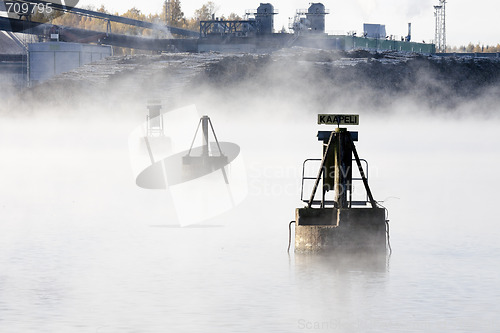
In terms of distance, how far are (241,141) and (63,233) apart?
64507 mm

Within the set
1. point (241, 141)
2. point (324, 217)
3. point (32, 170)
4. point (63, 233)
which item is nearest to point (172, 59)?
point (241, 141)

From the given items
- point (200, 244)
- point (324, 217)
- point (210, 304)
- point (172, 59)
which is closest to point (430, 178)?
point (200, 244)

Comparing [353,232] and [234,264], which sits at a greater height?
[353,232]

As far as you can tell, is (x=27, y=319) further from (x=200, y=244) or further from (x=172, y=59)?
(x=172, y=59)

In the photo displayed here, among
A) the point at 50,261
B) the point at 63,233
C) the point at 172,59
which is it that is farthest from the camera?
the point at 172,59

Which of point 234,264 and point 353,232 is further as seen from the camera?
point 234,264

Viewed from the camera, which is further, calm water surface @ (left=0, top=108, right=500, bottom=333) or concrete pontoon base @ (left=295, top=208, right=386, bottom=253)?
concrete pontoon base @ (left=295, top=208, right=386, bottom=253)

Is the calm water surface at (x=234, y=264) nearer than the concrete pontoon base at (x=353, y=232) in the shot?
Yes

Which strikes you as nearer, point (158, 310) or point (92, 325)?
point (92, 325)

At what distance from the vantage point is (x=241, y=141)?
106 meters

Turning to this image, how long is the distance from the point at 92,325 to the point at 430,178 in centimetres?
4855

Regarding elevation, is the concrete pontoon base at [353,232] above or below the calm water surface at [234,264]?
above

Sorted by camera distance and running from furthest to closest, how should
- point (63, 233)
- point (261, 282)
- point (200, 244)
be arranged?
point (63, 233) → point (200, 244) → point (261, 282)

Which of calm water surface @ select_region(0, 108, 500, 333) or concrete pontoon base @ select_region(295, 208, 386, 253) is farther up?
concrete pontoon base @ select_region(295, 208, 386, 253)
